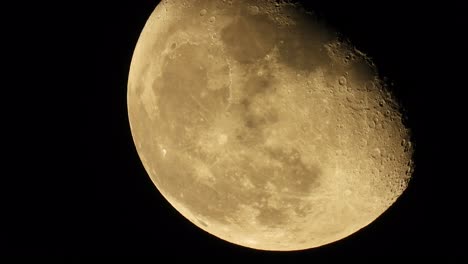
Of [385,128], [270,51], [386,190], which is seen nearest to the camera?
[270,51]

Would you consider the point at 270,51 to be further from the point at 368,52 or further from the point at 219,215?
→ the point at 219,215

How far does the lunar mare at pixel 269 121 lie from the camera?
7.70ft

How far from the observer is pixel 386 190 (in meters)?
2.75

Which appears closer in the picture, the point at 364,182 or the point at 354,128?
the point at 354,128

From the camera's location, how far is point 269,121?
240 centimetres

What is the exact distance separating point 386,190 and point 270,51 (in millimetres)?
1277

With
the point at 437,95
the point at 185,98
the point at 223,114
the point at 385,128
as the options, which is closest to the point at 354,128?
the point at 385,128

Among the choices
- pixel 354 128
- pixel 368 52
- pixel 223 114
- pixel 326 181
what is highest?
pixel 368 52

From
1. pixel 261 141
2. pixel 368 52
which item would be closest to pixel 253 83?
pixel 261 141

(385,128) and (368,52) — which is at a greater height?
(368,52)

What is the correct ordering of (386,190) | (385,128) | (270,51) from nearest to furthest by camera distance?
1. (270,51)
2. (385,128)
3. (386,190)

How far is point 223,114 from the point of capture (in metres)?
2.47

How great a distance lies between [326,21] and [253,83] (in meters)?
0.56

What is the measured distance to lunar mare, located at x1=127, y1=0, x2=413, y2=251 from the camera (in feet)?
7.70
